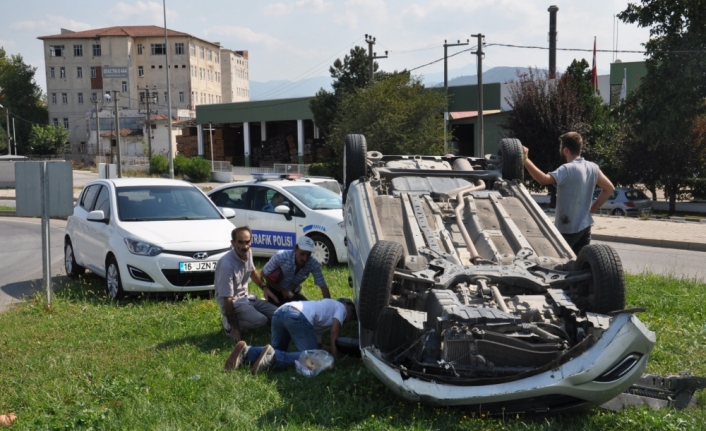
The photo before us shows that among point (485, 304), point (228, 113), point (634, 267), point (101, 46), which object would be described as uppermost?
point (101, 46)

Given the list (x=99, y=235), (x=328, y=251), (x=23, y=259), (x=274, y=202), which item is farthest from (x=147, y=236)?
(x=23, y=259)

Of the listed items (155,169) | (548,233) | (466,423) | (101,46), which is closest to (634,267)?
(548,233)

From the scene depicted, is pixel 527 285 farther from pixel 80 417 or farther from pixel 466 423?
pixel 80 417

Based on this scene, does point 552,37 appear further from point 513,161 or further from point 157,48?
point 157,48

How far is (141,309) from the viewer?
8891 millimetres

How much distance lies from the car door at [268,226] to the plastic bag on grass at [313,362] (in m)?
5.83

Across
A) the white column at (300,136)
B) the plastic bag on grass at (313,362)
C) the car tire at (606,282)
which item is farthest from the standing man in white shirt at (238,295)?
the white column at (300,136)

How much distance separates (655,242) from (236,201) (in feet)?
31.9

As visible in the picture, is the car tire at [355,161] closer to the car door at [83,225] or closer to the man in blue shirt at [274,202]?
the man in blue shirt at [274,202]

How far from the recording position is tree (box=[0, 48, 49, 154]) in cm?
9375

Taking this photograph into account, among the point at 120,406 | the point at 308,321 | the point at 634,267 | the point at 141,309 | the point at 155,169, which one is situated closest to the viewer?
the point at 120,406

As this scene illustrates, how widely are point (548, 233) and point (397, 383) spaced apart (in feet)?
9.18

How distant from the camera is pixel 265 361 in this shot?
6.13m

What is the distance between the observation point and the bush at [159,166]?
4962 centimetres
